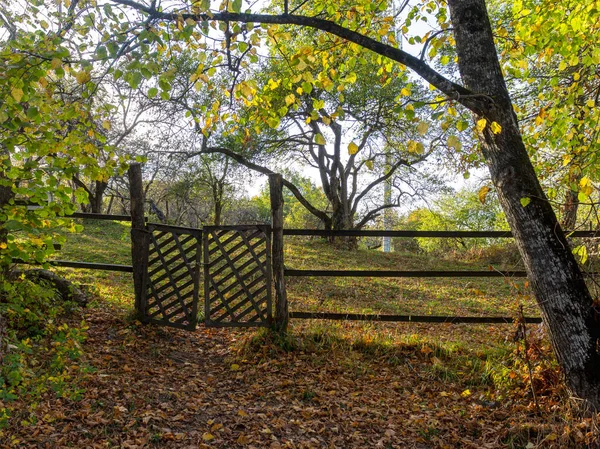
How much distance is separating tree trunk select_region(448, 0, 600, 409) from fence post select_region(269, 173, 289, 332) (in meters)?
2.61

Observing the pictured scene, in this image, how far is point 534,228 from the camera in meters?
3.66

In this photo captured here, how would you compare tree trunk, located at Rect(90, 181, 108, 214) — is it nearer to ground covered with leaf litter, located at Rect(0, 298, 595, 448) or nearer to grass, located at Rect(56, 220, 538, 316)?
grass, located at Rect(56, 220, 538, 316)

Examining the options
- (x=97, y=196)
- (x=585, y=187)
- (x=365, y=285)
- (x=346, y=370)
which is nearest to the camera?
(x=585, y=187)

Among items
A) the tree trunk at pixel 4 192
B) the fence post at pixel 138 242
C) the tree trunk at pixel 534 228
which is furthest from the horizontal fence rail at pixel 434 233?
the tree trunk at pixel 4 192

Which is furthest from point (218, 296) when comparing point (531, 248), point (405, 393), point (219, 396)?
point (531, 248)

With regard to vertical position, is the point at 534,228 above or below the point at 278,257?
above

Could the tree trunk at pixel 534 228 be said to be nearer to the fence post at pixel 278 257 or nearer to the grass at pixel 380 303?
the grass at pixel 380 303

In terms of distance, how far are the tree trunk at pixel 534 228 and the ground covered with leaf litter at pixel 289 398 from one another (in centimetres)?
45

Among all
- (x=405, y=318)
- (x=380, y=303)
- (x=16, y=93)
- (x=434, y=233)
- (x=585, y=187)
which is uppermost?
(x=16, y=93)

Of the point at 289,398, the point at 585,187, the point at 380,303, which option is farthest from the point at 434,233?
the point at 380,303

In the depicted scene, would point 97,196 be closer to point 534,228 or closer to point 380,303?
point 380,303

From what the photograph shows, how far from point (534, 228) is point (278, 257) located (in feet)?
9.94

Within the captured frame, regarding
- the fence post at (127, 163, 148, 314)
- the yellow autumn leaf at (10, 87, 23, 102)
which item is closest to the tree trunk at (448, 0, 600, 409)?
the yellow autumn leaf at (10, 87, 23, 102)

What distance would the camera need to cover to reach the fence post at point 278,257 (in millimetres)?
5527
